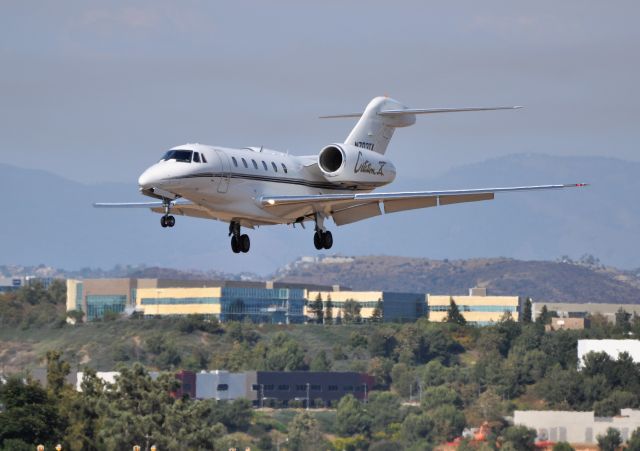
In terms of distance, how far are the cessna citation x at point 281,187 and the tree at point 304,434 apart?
78.3m

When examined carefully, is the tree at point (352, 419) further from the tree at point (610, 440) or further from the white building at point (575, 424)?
the tree at point (610, 440)

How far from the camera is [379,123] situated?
62.4 m

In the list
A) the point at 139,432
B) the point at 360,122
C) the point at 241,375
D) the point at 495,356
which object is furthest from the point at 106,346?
the point at 360,122

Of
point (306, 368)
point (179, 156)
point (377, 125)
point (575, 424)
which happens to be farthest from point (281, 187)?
point (306, 368)

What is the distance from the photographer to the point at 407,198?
180 feet

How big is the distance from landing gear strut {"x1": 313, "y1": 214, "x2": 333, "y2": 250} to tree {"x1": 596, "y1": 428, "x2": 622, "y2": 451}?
2890 inches

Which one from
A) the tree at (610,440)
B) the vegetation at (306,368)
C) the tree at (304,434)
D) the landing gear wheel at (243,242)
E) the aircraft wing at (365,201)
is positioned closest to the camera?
the aircraft wing at (365,201)

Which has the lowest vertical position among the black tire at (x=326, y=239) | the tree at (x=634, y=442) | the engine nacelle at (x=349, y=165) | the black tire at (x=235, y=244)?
the tree at (x=634, y=442)

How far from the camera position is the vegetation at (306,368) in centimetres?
9575

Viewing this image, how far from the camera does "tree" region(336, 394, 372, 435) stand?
483ft

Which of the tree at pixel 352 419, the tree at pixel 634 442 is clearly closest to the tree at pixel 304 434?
the tree at pixel 352 419

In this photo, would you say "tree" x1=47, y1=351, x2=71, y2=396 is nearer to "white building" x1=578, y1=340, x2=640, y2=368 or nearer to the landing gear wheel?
the landing gear wheel

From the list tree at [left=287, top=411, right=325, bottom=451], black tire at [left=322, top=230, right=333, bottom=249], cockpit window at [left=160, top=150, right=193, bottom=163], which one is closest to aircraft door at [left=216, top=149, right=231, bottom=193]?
cockpit window at [left=160, top=150, right=193, bottom=163]

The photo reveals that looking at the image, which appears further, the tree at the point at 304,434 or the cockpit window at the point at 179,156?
the tree at the point at 304,434
